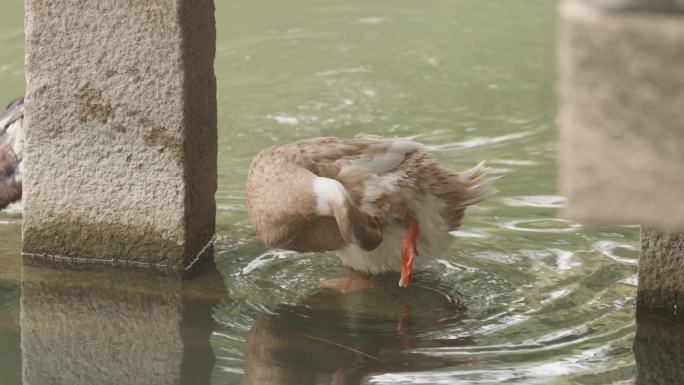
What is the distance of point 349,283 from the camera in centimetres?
498

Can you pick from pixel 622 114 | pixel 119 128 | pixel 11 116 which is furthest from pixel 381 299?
pixel 622 114

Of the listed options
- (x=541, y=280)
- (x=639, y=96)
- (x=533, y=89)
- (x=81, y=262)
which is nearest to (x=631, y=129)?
(x=639, y=96)

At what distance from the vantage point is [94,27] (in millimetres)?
4914

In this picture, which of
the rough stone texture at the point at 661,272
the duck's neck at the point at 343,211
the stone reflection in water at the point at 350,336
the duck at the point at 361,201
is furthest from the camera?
the duck at the point at 361,201

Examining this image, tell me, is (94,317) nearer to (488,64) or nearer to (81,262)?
(81,262)

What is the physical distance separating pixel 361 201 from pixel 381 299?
0.46m

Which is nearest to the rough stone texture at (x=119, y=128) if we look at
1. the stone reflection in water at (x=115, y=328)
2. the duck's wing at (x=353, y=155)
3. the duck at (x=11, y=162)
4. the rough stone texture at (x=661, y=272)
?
the stone reflection in water at (x=115, y=328)

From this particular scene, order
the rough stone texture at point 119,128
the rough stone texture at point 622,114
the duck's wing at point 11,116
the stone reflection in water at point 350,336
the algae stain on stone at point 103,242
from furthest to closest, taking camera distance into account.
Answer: the duck's wing at point 11,116
the algae stain on stone at point 103,242
the rough stone texture at point 119,128
the stone reflection in water at point 350,336
the rough stone texture at point 622,114

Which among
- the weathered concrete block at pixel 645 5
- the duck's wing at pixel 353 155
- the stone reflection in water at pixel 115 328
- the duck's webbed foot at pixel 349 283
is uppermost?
the weathered concrete block at pixel 645 5

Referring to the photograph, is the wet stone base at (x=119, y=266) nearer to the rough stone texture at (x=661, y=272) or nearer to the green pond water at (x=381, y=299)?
the green pond water at (x=381, y=299)

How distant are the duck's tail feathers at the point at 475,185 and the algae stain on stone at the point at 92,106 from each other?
158cm

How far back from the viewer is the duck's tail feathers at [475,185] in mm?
5043

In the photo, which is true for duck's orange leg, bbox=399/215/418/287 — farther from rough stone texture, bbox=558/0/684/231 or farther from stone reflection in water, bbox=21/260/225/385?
rough stone texture, bbox=558/0/684/231

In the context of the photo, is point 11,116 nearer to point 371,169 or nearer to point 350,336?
point 371,169
